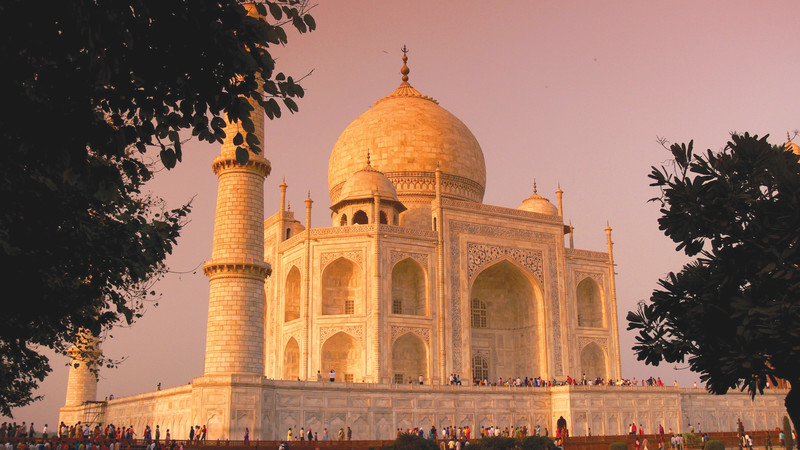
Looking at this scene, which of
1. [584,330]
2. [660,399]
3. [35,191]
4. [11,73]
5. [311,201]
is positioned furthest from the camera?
[584,330]

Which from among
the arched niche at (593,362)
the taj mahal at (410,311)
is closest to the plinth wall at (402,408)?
the taj mahal at (410,311)

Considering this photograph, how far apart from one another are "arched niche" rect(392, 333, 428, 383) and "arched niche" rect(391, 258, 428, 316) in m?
1.13

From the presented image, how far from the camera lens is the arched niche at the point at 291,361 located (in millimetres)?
30234

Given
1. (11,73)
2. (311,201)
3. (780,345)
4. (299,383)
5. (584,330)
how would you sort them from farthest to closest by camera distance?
(584,330)
(311,201)
(299,383)
(780,345)
(11,73)

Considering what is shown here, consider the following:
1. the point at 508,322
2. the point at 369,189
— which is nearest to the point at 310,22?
the point at 369,189

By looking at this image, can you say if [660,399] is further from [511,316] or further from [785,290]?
[785,290]

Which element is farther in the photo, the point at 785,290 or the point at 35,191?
the point at 785,290

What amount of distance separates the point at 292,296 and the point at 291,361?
2654 mm

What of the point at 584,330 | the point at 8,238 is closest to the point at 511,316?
the point at 584,330

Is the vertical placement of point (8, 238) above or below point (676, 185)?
below

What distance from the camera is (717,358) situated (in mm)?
9469

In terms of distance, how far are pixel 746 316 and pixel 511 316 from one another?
24.1 m

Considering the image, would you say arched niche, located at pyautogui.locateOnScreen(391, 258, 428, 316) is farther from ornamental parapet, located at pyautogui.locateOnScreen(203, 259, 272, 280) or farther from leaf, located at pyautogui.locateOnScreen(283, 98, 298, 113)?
leaf, located at pyautogui.locateOnScreen(283, 98, 298, 113)

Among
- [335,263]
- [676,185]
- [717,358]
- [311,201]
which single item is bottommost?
[717,358]
